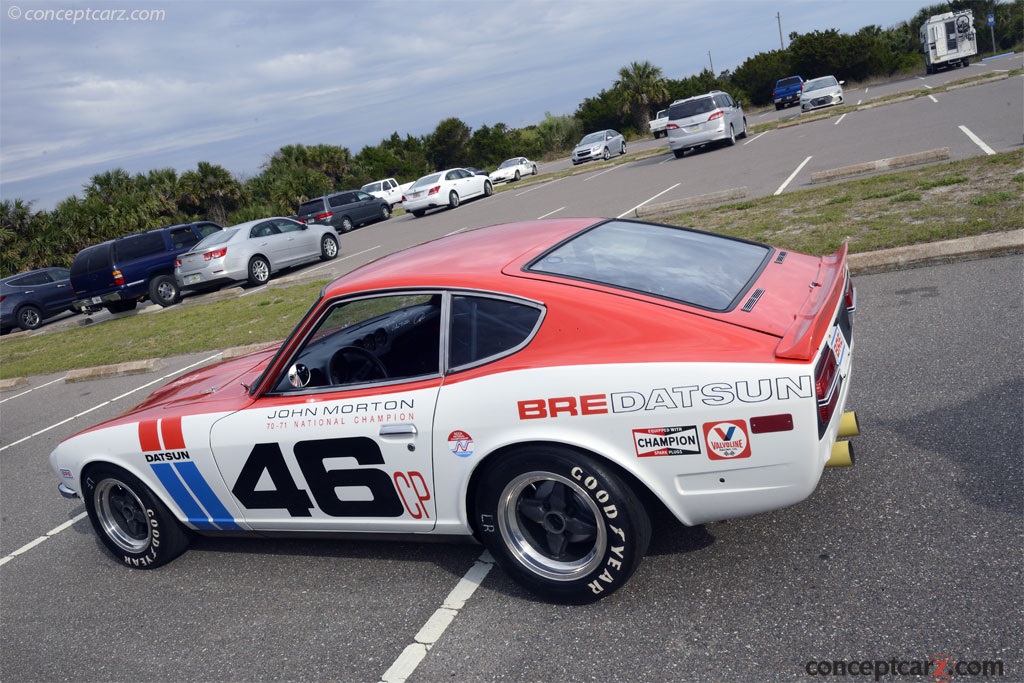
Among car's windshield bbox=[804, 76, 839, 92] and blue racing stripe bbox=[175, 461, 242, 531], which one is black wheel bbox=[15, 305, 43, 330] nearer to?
blue racing stripe bbox=[175, 461, 242, 531]

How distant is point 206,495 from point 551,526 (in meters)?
1.98

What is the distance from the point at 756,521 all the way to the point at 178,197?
43827 mm

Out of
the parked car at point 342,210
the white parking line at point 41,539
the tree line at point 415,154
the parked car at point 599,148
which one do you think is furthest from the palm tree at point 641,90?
the white parking line at point 41,539

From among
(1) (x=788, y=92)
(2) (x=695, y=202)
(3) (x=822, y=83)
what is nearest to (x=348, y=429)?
(2) (x=695, y=202)

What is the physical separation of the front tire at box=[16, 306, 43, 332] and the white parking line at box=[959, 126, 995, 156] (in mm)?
22681

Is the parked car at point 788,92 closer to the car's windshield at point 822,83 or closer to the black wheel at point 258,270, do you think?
the car's windshield at point 822,83

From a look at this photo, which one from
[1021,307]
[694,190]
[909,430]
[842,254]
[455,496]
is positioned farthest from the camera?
[694,190]

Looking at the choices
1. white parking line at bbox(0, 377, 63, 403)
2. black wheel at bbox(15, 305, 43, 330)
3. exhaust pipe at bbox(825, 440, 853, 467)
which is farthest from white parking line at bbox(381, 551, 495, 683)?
black wheel at bbox(15, 305, 43, 330)

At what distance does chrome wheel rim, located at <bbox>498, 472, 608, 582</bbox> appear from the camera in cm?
353

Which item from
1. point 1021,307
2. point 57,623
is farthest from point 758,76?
point 57,623

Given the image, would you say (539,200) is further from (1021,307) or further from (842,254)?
(842,254)

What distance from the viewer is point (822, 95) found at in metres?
37.4

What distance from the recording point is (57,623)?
4496 millimetres

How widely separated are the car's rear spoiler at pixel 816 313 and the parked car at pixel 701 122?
23228 millimetres
